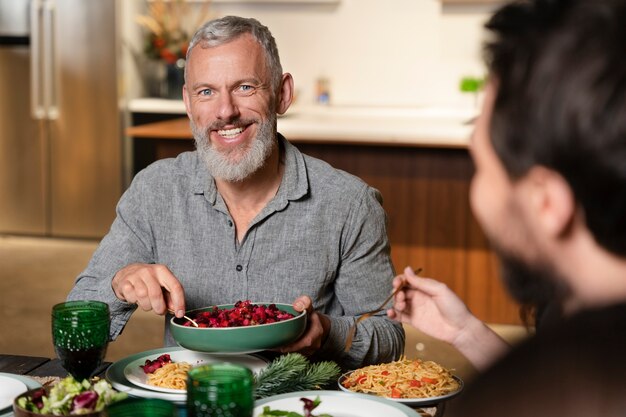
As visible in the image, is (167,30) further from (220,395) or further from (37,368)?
(220,395)

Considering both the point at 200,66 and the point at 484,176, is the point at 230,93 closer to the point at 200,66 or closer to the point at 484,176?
the point at 200,66

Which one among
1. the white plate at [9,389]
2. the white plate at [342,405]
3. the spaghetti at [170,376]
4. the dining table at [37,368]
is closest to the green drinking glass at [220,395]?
the white plate at [342,405]

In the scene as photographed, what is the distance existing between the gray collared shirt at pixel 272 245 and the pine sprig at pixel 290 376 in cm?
45

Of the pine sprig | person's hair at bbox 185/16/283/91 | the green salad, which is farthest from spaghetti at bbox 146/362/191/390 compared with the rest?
person's hair at bbox 185/16/283/91

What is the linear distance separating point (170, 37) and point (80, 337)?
5083mm

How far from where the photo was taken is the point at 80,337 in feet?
4.90

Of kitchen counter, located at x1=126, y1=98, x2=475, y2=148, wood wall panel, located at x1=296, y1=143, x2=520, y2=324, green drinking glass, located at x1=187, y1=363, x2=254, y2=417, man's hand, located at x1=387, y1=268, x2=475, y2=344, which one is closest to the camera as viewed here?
green drinking glass, located at x1=187, y1=363, x2=254, y2=417

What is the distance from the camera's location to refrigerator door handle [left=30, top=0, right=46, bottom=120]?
20.9ft

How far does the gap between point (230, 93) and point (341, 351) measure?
689 millimetres

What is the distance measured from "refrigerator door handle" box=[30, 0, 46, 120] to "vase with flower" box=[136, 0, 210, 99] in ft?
2.29

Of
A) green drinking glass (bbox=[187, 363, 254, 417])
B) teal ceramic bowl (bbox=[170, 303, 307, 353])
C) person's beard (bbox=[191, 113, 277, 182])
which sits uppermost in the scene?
person's beard (bbox=[191, 113, 277, 182])

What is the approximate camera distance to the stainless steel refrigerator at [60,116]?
6332 millimetres

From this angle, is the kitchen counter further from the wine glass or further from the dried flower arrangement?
the wine glass

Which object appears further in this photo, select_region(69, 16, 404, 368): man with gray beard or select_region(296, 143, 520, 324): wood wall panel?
select_region(296, 143, 520, 324): wood wall panel
